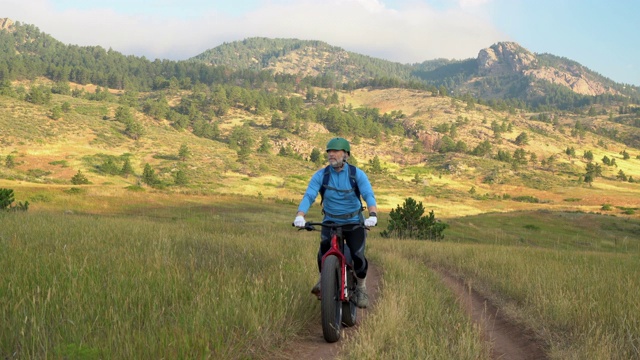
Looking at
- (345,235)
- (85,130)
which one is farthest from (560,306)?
(85,130)

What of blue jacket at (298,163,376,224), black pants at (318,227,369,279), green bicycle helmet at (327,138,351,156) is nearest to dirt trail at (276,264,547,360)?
black pants at (318,227,369,279)

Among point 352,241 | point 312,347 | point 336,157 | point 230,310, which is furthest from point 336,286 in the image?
point 336,157

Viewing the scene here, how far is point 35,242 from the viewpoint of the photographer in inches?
298

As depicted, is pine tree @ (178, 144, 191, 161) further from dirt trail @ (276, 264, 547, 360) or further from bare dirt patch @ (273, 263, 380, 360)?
bare dirt patch @ (273, 263, 380, 360)

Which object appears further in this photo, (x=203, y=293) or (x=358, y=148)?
(x=358, y=148)

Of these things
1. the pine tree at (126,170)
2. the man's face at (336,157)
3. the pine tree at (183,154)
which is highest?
the man's face at (336,157)

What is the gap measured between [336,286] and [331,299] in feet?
1.06

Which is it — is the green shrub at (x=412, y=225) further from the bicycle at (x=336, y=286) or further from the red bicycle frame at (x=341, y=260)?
the red bicycle frame at (x=341, y=260)

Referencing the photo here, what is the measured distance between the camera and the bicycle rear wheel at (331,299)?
503 centimetres

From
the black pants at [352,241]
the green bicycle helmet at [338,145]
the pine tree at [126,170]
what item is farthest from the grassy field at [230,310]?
the pine tree at [126,170]

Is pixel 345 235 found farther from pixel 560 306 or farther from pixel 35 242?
pixel 35 242

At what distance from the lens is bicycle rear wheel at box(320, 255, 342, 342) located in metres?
5.03

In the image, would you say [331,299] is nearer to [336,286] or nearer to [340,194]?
[336,286]

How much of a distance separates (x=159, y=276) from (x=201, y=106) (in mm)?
161091
